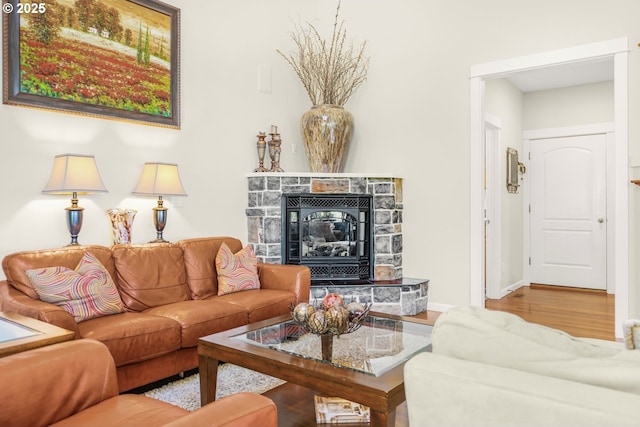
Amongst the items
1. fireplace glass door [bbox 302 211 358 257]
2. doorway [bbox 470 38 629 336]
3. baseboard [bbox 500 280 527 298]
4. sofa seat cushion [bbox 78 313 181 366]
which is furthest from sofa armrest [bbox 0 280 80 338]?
baseboard [bbox 500 280 527 298]

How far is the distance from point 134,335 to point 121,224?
1208mm

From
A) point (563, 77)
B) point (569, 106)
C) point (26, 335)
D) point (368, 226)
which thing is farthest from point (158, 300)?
point (569, 106)

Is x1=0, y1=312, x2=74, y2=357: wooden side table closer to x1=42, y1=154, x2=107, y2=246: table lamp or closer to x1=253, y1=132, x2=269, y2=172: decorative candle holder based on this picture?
x1=42, y1=154, x2=107, y2=246: table lamp

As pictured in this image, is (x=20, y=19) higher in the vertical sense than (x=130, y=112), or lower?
higher

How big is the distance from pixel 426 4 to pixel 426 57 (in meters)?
0.53

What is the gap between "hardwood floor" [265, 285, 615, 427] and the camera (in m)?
2.32

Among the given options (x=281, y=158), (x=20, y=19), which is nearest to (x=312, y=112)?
(x=281, y=158)

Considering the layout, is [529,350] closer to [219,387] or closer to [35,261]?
[219,387]

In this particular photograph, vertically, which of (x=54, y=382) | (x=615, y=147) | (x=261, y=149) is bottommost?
(x=54, y=382)

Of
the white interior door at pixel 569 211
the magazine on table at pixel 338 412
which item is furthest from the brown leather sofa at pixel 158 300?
the white interior door at pixel 569 211

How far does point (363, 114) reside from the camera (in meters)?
5.36

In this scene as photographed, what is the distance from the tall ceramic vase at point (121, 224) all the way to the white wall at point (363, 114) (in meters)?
0.13

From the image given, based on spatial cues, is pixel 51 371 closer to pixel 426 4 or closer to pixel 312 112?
pixel 312 112

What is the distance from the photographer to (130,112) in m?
3.79
